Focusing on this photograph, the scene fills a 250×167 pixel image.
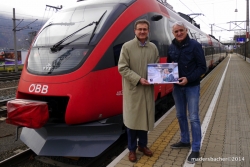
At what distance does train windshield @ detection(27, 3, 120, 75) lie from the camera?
4.20m

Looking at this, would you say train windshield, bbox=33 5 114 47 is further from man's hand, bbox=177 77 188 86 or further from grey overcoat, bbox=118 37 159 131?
man's hand, bbox=177 77 188 86

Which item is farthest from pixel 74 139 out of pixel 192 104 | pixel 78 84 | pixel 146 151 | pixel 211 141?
pixel 211 141

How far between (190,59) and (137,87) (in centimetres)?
84

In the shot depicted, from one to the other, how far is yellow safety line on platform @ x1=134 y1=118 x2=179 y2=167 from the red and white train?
1.97 ft

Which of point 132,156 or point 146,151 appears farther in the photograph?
point 146,151

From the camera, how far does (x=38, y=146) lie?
3.99 m

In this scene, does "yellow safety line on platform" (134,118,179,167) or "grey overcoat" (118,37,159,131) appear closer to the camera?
"grey overcoat" (118,37,159,131)

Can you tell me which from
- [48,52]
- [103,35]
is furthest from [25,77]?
[103,35]

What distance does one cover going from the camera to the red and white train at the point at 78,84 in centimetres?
385

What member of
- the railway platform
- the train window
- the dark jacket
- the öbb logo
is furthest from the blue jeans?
the öbb logo

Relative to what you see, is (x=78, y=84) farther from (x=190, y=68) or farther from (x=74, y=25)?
(x=190, y=68)

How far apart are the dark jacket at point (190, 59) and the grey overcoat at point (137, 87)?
36 cm

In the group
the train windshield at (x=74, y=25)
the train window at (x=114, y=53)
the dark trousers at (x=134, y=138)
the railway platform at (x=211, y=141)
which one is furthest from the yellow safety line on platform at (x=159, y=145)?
the train windshield at (x=74, y=25)

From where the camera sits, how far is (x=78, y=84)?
3.89 meters
